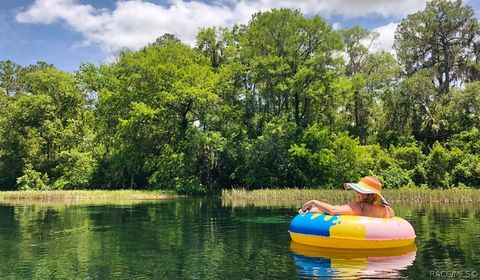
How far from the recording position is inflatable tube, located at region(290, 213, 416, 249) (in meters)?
12.3

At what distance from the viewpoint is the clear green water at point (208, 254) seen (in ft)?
32.0

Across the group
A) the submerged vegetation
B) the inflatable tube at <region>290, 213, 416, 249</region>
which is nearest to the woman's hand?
the inflatable tube at <region>290, 213, 416, 249</region>

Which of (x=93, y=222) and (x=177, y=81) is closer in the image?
(x=93, y=222)

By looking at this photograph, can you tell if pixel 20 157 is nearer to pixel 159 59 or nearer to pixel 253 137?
pixel 159 59

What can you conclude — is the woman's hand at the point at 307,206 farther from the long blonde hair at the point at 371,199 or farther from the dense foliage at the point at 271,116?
the dense foliage at the point at 271,116

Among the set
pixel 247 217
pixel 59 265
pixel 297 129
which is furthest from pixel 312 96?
pixel 59 265

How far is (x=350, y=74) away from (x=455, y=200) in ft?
89.3

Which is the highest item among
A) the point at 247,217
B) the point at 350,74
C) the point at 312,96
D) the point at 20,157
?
the point at 350,74

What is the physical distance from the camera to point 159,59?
48.0 metres

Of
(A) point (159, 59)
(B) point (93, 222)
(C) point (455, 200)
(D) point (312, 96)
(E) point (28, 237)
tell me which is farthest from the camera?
(A) point (159, 59)

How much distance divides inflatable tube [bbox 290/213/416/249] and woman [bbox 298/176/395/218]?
0.85 ft

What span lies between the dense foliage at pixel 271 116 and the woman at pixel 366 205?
30.1m

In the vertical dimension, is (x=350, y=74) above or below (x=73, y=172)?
above

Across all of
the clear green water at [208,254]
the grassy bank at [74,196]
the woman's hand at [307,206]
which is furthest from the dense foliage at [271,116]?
the woman's hand at [307,206]
